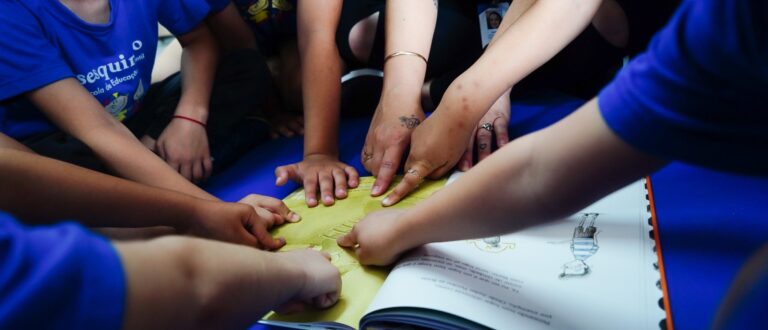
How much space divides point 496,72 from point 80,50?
65 centimetres

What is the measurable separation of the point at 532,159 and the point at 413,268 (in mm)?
179

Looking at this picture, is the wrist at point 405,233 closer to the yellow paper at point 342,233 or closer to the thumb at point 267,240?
the yellow paper at point 342,233

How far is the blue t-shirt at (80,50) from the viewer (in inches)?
29.9

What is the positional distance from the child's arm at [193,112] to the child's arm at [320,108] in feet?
0.66

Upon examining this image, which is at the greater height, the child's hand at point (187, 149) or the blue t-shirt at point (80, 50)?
the blue t-shirt at point (80, 50)

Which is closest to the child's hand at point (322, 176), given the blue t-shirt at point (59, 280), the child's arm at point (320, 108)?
the child's arm at point (320, 108)

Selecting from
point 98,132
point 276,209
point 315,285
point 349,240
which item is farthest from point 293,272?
point 98,132

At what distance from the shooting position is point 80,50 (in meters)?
0.85

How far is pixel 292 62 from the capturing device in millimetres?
1190

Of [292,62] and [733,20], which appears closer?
[733,20]

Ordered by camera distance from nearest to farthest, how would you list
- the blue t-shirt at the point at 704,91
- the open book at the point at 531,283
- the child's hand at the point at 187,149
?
the blue t-shirt at the point at 704,91
the open book at the point at 531,283
the child's hand at the point at 187,149

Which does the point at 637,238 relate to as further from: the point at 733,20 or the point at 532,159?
the point at 733,20

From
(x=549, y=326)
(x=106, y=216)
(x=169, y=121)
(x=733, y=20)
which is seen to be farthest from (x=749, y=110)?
(x=169, y=121)

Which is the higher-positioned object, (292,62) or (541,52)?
(541,52)
